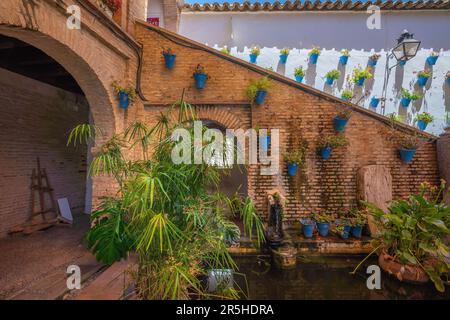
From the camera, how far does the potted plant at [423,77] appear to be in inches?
234

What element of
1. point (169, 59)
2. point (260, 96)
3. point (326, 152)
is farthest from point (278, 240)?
point (169, 59)

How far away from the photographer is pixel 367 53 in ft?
20.7

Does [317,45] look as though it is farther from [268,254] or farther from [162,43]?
[268,254]

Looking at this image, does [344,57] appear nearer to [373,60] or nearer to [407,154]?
[373,60]

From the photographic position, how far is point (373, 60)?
615 cm

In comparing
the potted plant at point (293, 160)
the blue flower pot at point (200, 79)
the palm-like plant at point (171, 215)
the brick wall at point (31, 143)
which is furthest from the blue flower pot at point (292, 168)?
the brick wall at point (31, 143)

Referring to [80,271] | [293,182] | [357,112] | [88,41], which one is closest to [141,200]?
[80,271]

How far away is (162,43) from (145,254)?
4626 mm

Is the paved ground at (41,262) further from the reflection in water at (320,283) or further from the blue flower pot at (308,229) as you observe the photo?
the blue flower pot at (308,229)

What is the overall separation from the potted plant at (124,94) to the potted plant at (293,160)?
354 centimetres

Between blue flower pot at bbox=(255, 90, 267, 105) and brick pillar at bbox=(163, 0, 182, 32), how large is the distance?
13.3 ft

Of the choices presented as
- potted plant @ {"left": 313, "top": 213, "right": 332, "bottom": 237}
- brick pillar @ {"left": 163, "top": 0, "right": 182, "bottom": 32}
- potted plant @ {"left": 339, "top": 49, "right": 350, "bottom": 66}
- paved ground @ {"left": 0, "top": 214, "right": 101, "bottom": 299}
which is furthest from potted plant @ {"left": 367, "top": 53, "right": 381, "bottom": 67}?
paved ground @ {"left": 0, "top": 214, "right": 101, "bottom": 299}

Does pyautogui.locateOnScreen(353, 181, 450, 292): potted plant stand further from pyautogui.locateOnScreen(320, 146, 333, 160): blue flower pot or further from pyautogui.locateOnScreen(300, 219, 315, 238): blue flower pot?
pyautogui.locateOnScreen(320, 146, 333, 160): blue flower pot

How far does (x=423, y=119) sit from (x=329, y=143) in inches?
123
